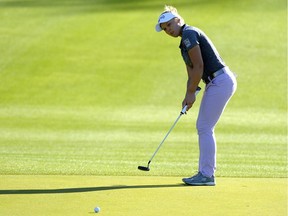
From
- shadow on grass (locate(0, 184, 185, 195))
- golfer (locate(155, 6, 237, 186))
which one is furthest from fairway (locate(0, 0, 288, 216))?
golfer (locate(155, 6, 237, 186))

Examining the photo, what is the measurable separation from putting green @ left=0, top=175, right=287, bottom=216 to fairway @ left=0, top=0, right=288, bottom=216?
13 millimetres

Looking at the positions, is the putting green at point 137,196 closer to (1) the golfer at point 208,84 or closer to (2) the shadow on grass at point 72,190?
(2) the shadow on grass at point 72,190

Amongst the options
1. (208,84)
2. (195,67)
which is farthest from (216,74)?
(195,67)

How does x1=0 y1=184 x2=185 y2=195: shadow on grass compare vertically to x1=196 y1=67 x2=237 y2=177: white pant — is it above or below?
below

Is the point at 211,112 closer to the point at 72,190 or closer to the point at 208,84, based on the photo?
the point at 208,84

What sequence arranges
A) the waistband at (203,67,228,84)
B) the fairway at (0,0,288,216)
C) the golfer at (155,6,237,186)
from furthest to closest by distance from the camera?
the waistband at (203,67,228,84) < the golfer at (155,6,237,186) < the fairway at (0,0,288,216)

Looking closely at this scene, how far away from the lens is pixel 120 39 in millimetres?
30656

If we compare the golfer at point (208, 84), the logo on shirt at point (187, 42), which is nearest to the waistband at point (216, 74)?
the golfer at point (208, 84)

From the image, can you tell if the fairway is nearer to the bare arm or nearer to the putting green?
the putting green

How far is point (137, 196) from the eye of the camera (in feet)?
27.6

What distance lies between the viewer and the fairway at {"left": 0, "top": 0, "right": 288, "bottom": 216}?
8.50 m

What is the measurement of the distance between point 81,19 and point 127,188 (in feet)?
79.3

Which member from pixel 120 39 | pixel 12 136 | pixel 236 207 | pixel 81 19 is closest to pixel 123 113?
pixel 12 136

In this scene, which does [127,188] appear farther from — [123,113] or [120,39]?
[120,39]
